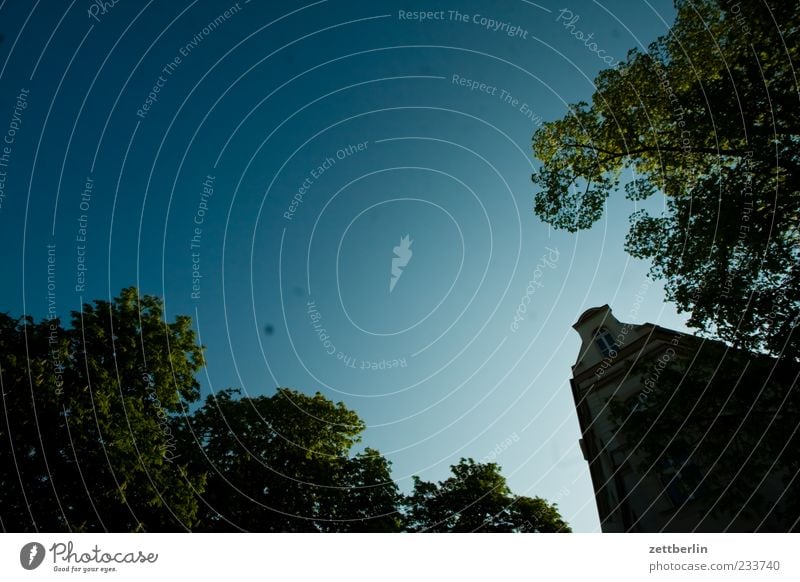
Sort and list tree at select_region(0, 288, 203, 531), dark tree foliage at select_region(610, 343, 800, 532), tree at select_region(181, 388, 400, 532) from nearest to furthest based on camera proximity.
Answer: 1. dark tree foliage at select_region(610, 343, 800, 532)
2. tree at select_region(0, 288, 203, 531)
3. tree at select_region(181, 388, 400, 532)

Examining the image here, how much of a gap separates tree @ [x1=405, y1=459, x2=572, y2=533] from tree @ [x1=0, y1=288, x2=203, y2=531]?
13.8m

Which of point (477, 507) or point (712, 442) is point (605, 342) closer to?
point (712, 442)

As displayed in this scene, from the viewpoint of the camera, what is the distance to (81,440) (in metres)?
13.5

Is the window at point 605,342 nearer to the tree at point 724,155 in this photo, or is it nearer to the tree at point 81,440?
the tree at point 724,155

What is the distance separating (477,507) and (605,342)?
13.3 metres

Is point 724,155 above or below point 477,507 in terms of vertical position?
above

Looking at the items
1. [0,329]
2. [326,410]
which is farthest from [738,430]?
[0,329]

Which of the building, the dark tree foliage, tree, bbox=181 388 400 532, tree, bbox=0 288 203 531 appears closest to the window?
the building

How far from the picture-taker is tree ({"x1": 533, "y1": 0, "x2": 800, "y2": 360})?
9711mm

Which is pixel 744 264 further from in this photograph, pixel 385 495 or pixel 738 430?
pixel 385 495

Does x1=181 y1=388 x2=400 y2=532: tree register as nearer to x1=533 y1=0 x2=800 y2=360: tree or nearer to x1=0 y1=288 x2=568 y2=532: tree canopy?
x1=0 y1=288 x2=568 y2=532: tree canopy

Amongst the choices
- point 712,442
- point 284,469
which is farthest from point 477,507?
point 712,442
